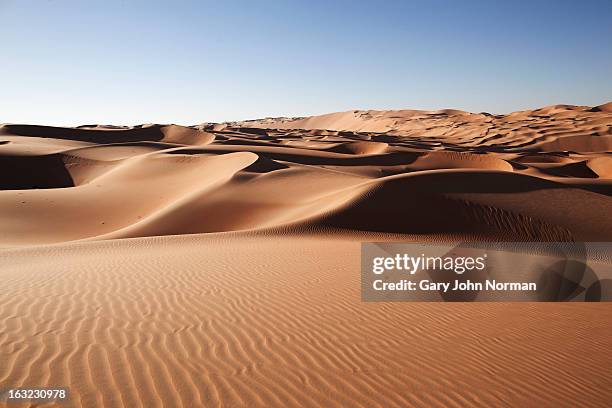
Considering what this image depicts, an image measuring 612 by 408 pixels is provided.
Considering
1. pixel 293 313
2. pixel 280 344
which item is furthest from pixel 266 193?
pixel 280 344

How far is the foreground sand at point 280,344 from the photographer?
12.0 ft

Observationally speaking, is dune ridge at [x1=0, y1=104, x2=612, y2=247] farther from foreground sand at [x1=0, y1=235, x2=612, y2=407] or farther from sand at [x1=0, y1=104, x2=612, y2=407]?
foreground sand at [x1=0, y1=235, x2=612, y2=407]

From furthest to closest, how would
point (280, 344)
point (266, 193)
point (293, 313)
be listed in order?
point (266, 193)
point (293, 313)
point (280, 344)

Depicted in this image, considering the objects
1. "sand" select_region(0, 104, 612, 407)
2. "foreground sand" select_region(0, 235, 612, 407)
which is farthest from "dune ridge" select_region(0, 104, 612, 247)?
"foreground sand" select_region(0, 235, 612, 407)

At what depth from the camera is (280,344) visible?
14.9 ft

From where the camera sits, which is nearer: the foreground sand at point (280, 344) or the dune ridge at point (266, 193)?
the foreground sand at point (280, 344)

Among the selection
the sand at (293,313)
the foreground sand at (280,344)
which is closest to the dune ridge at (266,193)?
the sand at (293,313)

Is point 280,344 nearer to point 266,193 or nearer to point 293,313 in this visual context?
point 293,313

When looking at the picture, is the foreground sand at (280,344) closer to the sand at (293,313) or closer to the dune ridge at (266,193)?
the sand at (293,313)

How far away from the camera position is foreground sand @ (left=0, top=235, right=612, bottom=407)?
367 centimetres

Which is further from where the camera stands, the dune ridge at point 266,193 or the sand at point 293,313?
the dune ridge at point 266,193

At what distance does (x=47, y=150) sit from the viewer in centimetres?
3183

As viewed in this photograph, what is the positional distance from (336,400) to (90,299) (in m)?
3.87

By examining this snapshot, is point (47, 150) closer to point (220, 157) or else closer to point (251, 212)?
point (220, 157)
